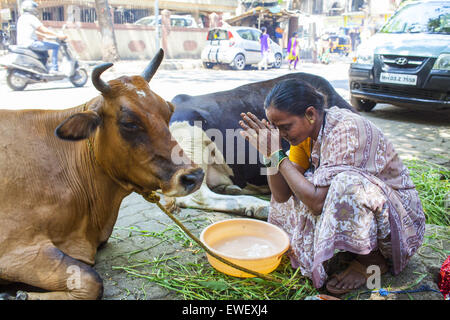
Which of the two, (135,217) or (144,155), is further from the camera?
(135,217)

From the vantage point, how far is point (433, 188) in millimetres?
3980

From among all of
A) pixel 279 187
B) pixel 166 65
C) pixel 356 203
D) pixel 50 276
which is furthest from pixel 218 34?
pixel 50 276

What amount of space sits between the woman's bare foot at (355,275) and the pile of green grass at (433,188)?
131 cm

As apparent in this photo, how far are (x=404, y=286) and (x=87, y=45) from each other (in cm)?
1782

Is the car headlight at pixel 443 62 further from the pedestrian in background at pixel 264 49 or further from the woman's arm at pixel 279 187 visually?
the pedestrian in background at pixel 264 49

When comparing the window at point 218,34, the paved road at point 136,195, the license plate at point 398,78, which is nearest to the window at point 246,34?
the window at point 218,34

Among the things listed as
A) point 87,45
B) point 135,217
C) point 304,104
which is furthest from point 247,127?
point 87,45

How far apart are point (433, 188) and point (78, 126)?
3387mm

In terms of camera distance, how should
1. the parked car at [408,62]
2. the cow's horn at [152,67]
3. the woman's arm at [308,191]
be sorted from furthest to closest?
the parked car at [408,62], the cow's horn at [152,67], the woman's arm at [308,191]

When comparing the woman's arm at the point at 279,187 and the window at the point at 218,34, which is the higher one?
the window at the point at 218,34

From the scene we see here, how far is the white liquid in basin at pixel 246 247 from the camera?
2.81 metres

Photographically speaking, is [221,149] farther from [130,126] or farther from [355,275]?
[355,275]
